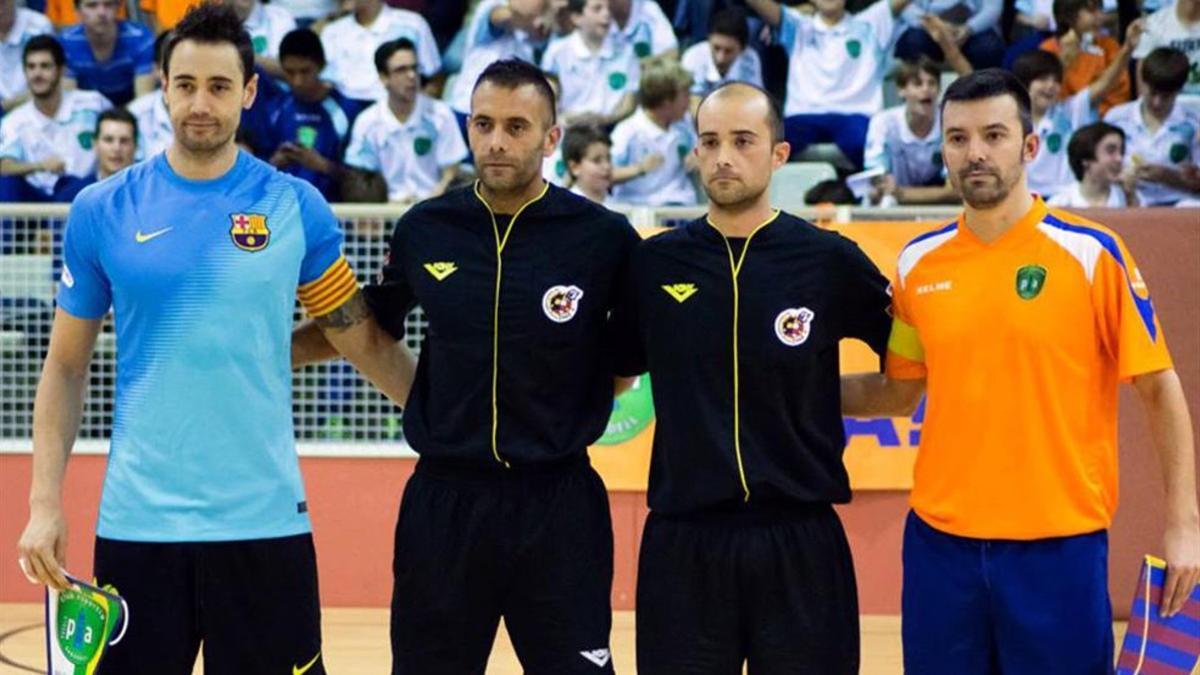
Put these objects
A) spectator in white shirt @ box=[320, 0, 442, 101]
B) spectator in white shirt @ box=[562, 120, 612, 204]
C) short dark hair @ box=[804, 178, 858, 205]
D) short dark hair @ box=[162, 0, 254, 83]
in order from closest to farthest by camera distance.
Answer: short dark hair @ box=[162, 0, 254, 83], spectator in white shirt @ box=[562, 120, 612, 204], short dark hair @ box=[804, 178, 858, 205], spectator in white shirt @ box=[320, 0, 442, 101]

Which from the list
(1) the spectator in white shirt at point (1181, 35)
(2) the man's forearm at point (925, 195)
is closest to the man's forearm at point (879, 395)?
(2) the man's forearm at point (925, 195)

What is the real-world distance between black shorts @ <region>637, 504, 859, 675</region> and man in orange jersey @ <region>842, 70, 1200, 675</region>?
0.27 metres

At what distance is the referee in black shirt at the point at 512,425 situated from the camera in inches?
209

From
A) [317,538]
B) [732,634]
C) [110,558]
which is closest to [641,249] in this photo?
[732,634]

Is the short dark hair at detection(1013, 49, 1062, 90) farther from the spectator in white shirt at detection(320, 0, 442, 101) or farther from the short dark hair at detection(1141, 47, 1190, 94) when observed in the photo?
the spectator in white shirt at detection(320, 0, 442, 101)

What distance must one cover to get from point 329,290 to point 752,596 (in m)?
1.49

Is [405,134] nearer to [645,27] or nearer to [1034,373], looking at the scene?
[645,27]

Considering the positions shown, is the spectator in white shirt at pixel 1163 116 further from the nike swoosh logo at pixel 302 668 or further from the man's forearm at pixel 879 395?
the nike swoosh logo at pixel 302 668

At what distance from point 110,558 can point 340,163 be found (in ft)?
24.3

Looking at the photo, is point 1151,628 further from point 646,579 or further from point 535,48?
point 535,48

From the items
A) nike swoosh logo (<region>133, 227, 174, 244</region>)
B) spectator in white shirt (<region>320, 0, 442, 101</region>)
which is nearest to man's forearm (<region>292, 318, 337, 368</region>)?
nike swoosh logo (<region>133, 227, 174, 244</region>)

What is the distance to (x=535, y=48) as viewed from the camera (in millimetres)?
12992

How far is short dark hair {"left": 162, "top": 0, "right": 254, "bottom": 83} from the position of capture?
4961mm

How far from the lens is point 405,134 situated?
12188 millimetres
